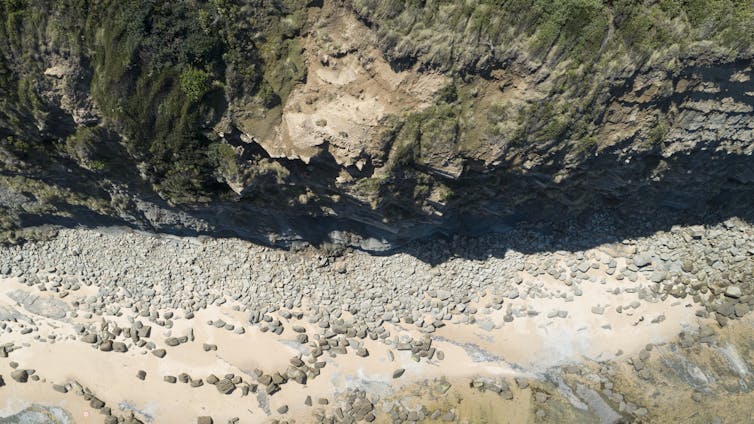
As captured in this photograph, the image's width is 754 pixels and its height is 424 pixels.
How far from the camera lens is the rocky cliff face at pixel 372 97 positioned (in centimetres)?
1538

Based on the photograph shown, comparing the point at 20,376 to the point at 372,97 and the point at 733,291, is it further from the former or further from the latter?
the point at 733,291

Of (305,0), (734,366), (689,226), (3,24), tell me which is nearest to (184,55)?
(305,0)

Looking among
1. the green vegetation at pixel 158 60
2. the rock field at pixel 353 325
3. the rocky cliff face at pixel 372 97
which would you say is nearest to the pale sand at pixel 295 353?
the rock field at pixel 353 325

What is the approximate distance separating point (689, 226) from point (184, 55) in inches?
1043

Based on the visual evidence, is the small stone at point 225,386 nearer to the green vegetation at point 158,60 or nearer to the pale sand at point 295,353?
the pale sand at point 295,353

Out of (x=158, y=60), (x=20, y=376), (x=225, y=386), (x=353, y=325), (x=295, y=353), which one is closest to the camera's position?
(x=158, y=60)

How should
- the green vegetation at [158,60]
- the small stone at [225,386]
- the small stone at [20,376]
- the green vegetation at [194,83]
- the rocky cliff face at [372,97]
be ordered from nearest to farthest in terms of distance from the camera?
the rocky cliff face at [372,97], the green vegetation at [158,60], the green vegetation at [194,83], the small stone at [225,386], the small stone at [20,376]

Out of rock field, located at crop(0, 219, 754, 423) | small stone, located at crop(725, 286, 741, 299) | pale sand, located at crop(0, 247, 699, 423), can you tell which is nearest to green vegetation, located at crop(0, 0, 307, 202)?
rock field, located at crop(0, 219, 754, 423)

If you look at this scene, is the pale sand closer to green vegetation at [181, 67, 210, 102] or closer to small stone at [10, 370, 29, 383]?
small stone at [10, 370, 29, 383]

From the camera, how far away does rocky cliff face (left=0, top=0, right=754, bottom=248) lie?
50.5 ft

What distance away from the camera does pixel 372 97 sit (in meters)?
16.8

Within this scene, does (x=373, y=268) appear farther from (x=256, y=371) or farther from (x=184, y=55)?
(x=184, y=55)

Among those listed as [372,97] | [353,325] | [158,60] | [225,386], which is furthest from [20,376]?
[372,97]

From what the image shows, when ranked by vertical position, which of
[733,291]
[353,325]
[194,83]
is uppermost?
[194,83]
